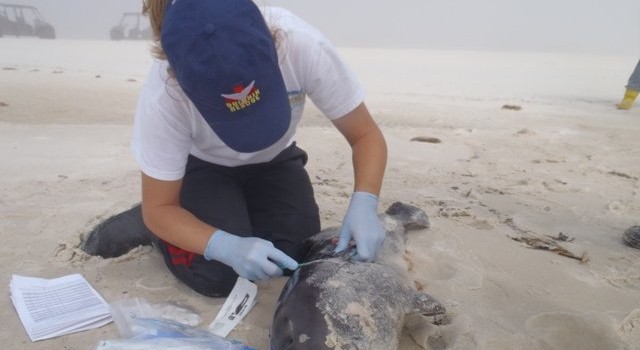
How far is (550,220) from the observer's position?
2.79 metres

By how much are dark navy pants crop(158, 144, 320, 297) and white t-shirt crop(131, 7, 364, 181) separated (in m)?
0.23

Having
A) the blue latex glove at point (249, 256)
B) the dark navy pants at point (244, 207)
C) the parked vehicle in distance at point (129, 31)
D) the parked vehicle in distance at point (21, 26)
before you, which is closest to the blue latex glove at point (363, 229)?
the blue latex glove at point (249, 256)

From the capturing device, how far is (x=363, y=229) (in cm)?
195

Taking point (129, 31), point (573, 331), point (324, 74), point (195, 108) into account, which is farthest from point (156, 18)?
point (129, 31)

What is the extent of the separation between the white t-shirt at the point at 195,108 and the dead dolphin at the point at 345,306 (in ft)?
2.13

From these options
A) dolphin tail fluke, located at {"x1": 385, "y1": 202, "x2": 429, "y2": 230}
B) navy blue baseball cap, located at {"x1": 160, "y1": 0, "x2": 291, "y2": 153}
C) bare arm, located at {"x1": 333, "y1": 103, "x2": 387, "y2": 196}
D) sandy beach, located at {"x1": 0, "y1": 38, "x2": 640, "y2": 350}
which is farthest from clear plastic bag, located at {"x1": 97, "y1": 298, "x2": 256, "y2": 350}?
dolphin tail fluke, located at {"x1": 385, "y1": 202, "x2": 429, "y2": 230}

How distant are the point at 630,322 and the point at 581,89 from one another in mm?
7591

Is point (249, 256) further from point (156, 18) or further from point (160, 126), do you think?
point (156, 18)

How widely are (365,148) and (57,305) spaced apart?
1.43 meters

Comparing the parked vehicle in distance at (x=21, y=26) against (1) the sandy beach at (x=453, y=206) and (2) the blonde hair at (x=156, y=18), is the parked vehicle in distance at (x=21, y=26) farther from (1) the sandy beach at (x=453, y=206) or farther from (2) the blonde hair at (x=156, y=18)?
(2) the blonde hair at (x=156, y=18)

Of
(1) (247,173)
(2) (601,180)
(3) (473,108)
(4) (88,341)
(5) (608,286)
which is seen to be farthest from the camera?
(3) (473,108)

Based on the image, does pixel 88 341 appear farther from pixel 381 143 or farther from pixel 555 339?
pixel 555 339

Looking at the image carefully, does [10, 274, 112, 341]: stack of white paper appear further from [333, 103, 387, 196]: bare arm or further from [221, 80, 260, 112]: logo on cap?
[333, 103, 387, 196]: bare arm

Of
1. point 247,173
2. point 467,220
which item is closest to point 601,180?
point 467,220
